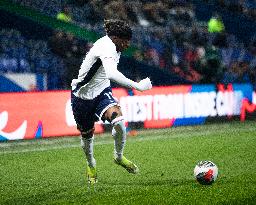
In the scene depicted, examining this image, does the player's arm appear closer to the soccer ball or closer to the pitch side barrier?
the soccer ball

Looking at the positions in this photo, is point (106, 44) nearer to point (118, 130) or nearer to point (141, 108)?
point (118, 130)

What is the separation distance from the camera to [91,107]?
8.33 metres

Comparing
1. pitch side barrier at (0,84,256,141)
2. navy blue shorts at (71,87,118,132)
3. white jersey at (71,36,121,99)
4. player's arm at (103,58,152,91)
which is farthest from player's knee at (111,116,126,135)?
pitch side barrier at (0,84,256,141)

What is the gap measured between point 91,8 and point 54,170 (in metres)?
12.2

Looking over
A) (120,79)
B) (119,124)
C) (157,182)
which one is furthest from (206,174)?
(120,79)

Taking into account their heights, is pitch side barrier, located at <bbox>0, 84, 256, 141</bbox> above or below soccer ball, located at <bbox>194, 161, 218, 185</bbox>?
above

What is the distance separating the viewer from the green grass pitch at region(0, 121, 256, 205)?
23.1 feet

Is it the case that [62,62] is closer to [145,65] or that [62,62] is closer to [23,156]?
[145,65]

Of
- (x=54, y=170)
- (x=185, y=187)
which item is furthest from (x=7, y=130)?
(x=185, y=187)

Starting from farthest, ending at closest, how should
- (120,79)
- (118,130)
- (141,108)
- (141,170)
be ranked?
1. (141,108)
2. (141,170)
3. (118,130)
4. (120,79)

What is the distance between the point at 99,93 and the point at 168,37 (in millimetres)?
13724

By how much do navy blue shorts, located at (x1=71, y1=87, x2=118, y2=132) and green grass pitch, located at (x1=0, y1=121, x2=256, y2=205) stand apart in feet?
2.80

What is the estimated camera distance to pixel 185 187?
25.0ft

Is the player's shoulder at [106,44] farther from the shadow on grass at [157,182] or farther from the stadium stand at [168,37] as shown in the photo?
the stadium stand at [168,37]
